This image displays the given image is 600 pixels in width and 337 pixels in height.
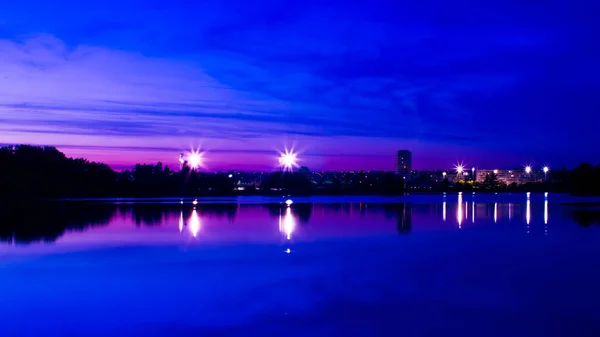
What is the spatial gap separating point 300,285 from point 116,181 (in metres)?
107

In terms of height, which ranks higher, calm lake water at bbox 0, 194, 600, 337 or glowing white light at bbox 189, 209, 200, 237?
glowing white light at bbox 189, 209, 200, 237

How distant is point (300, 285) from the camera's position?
50.4ft

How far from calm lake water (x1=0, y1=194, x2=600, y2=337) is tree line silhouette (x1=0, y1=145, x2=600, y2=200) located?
5029 cm

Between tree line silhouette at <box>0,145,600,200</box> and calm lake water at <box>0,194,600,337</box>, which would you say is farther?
tree line silhouette at <box>0,145,600,200</box>

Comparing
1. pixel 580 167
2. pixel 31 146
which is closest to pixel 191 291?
pixel 31 146

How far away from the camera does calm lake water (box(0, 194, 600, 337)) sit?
11445 millimetres

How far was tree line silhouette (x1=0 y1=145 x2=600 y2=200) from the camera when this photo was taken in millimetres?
88062

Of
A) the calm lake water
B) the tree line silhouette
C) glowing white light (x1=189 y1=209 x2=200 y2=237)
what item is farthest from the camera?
the tree line silhouette

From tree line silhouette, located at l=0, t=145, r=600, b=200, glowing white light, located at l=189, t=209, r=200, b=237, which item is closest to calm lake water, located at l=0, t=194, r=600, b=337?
glowing white light, located at l=189, t=209, r=200, b=237

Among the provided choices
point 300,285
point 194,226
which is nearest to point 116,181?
point 194,226

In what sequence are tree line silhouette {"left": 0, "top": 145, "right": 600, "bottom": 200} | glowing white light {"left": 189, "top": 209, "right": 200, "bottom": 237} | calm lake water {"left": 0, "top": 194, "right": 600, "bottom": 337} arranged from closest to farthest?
calm lake water {"left": 0, "top": 194, "right": 600, "bottom": 337}
glowing white light {"left": 189, "top": 209, "right": 200, "bottom": 237}
tree line silhouette {"left": 0, "top": 145, "right": 600, "bottom": 200}

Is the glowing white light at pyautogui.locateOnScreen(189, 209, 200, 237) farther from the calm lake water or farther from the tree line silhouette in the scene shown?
the tree line silhouette

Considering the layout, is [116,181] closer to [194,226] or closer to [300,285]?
[194,226]

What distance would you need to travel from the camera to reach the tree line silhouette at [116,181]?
8806cm
